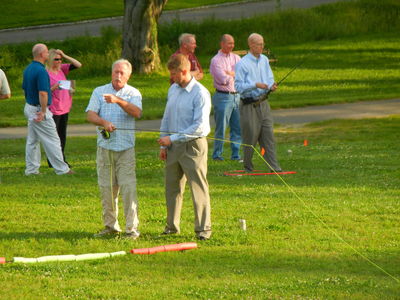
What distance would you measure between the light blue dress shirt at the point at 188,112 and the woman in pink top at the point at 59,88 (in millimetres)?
5559

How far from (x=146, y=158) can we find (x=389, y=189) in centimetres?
518

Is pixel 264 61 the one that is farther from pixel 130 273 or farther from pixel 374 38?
pixel 374 38

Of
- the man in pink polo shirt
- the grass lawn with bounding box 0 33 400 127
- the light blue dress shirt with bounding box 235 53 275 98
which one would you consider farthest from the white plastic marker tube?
the grass lawn with bounding box 0 33 400 127

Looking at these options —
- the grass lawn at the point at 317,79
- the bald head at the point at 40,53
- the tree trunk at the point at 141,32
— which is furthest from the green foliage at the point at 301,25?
the bald head at the point at 40,53

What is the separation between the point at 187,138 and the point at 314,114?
14.3 meters

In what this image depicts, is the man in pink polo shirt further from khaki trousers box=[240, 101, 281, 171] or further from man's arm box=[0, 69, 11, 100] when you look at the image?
man's arm box=[0, 69, 11, 100]

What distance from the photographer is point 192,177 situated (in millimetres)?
10070

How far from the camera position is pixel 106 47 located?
110 feet

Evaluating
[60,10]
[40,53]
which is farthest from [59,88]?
[60,10]

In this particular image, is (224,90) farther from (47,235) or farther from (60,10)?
(60,10)

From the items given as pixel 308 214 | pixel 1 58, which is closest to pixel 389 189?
pixel 308 214

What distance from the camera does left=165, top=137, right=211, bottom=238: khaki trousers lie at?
1008 cm

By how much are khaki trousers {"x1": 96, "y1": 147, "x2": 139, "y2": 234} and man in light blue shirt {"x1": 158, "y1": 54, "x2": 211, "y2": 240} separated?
0.37m

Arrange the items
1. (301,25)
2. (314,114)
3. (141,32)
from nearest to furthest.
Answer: (314,114) < (141,32) < (301,25)
